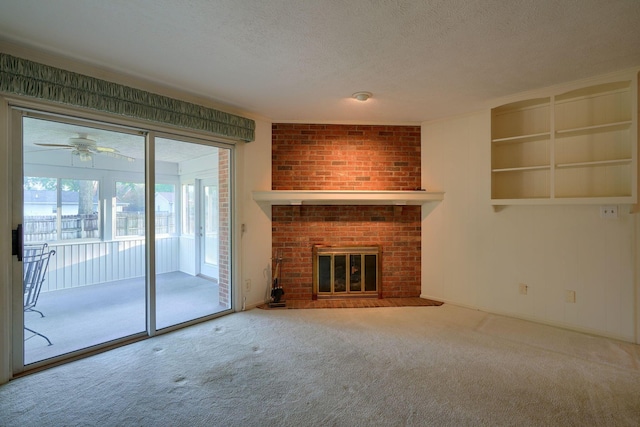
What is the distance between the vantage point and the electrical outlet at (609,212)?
2760mm

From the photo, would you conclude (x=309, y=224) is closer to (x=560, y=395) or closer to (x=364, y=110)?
(x=364, y=110)

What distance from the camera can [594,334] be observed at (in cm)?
288

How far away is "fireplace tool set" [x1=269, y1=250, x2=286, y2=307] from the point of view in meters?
3.75

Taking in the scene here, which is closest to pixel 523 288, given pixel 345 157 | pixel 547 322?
pixel 547 322

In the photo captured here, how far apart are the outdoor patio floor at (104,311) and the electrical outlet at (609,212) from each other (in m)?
4.02

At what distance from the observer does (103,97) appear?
2.47 meters

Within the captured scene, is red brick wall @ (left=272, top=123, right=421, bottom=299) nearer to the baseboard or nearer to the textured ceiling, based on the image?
the baseboard

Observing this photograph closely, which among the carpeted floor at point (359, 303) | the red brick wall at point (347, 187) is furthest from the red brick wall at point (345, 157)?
the carpeted floor at point (359, 303)

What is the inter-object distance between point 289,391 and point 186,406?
633 mm

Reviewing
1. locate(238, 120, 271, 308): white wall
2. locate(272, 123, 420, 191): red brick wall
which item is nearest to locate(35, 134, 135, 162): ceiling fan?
locate(238, 120, 271, 308): white wall

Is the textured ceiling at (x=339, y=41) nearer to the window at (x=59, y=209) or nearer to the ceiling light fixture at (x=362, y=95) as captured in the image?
the ceiling light fixture at (x=362, y=95)

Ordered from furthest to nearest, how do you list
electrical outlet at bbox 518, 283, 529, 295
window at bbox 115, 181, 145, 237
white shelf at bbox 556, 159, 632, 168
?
window at bbox 115, 181, 145, 237 < electrical outlet at bbox 518, 283, 529, 295 < white shelf at bbox 556, 159, 632, 168

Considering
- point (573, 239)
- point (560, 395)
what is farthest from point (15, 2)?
point (573, 239)

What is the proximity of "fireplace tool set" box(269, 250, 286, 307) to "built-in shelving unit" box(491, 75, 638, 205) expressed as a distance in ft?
8.62
